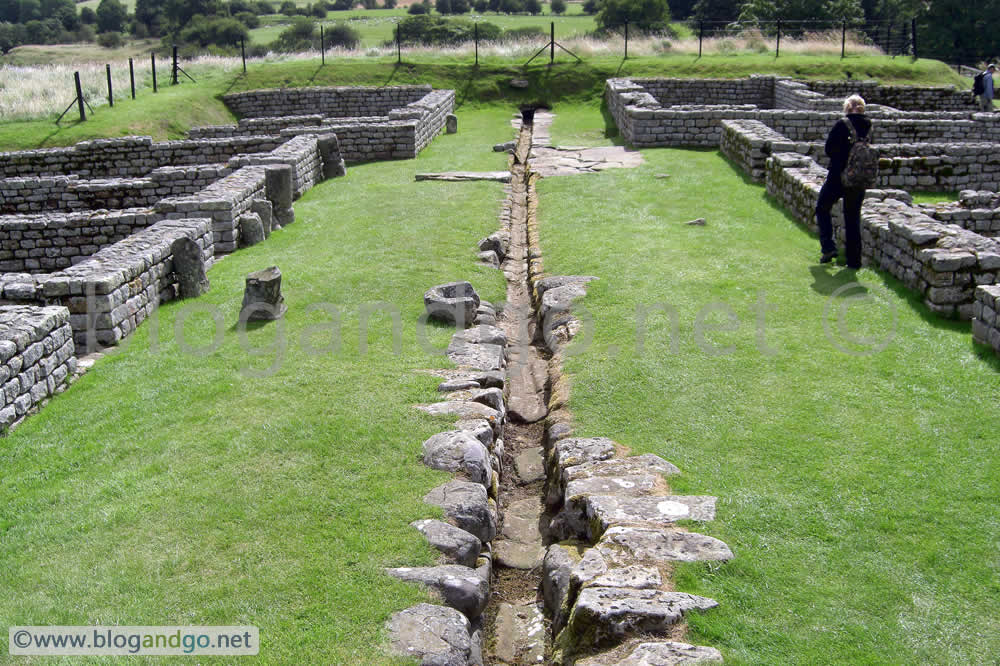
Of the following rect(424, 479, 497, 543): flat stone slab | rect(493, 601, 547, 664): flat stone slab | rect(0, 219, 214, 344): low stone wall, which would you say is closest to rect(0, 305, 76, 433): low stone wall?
rect(0, 219, 214, 344): low stone wall

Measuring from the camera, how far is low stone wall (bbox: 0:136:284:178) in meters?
20.9

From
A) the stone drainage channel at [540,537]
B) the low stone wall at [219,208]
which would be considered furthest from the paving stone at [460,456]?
the low stone wall at [219,208]

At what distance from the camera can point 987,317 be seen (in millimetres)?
8227

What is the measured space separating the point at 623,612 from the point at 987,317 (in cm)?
541

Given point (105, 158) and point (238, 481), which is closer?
point (238, 481)

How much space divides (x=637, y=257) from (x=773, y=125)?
35.0 ft

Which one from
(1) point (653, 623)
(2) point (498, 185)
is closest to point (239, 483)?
(1) point (653, 623)

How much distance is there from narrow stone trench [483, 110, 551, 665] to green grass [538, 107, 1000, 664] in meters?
0.56

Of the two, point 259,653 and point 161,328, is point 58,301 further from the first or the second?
point 259,653

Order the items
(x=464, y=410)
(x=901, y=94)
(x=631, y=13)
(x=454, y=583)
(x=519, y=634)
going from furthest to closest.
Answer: (x=631, y=13) < (x=901, y=94) < (x=464, y=410) < (x=519, y=634) < (x=454, y=583)

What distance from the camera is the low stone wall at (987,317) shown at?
26.6ft

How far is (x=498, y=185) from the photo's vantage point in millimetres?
17094

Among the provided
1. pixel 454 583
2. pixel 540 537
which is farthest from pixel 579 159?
pixel 454 583

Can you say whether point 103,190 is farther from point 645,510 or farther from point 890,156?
point 890,156
